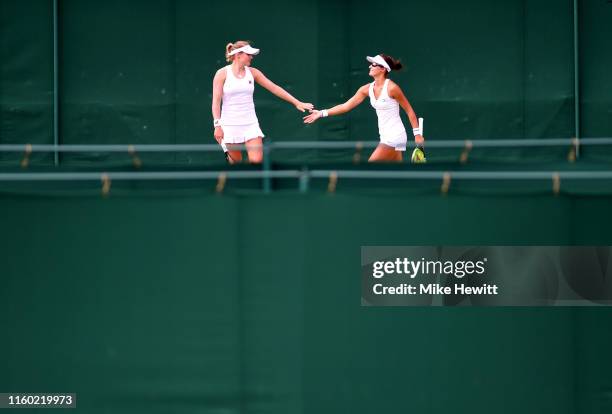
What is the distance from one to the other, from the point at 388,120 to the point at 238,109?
1.93 metres

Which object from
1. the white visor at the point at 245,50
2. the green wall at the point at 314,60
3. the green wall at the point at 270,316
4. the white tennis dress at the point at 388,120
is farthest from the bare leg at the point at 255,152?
the green wall at the point at 314,60

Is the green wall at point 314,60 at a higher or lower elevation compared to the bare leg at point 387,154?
higher

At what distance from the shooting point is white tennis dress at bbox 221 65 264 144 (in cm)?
1444

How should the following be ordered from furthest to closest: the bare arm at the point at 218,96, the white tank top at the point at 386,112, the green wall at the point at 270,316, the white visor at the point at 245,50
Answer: the white tank top at the point at 386,112
the white visor at the point at 245,50
the bare arm at the point at 218,96
the green wall at the point at 270,316

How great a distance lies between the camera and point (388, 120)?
591 inches

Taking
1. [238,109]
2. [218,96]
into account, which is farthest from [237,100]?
[218,96]

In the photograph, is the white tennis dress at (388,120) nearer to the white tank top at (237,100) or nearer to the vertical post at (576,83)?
the white tank top at (237,100)

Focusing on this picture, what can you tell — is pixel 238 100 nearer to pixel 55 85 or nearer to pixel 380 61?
pixel 380 61

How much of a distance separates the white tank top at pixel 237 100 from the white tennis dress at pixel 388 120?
1.65 metres

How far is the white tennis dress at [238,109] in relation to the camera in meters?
14.4

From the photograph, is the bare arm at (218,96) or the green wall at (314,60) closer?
the bare arm at (218,96)

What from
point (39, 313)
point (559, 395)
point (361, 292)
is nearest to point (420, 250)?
point (361, 292)

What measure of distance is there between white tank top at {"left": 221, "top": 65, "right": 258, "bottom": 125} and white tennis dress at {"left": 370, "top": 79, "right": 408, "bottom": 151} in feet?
5.40

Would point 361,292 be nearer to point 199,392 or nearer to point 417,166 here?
point 199,392
